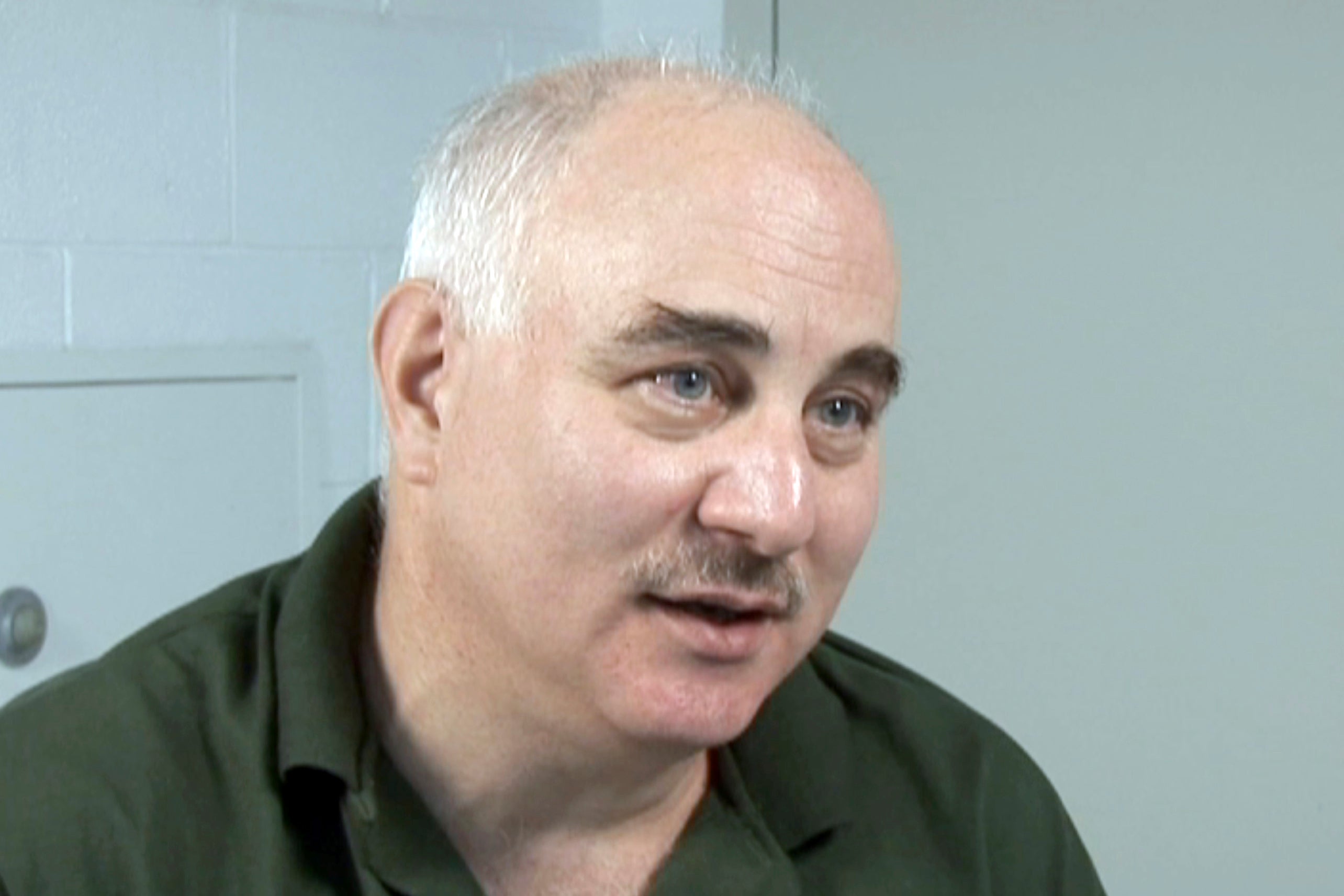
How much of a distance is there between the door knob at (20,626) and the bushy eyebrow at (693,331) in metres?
1.21

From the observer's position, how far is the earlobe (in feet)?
4.00

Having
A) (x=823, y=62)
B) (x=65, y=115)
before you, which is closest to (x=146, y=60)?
(x=65, y=115)

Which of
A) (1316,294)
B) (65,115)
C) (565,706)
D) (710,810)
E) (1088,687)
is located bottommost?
(1088,687)

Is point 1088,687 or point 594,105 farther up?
point 594,105

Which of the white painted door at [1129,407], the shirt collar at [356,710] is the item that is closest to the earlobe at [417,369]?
the shirt collar at [356,710]

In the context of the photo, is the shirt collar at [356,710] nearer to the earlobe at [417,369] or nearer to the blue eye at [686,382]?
the earlobe at [417,369]

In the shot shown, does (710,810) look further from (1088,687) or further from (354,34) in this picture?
(354,34)

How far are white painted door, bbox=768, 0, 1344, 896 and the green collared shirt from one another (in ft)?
2.39

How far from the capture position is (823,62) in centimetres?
254

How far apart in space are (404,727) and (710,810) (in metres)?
0.23

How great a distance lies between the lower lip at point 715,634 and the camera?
1.12 m

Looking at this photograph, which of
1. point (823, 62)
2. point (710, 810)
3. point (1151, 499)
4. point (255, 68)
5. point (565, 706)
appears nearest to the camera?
point (565, 706)

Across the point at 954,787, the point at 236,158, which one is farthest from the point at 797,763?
the point at 236,158

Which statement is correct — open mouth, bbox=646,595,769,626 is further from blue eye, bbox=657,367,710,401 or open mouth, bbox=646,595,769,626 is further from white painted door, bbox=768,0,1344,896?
white painted door, bbox=768,0,1344,896
